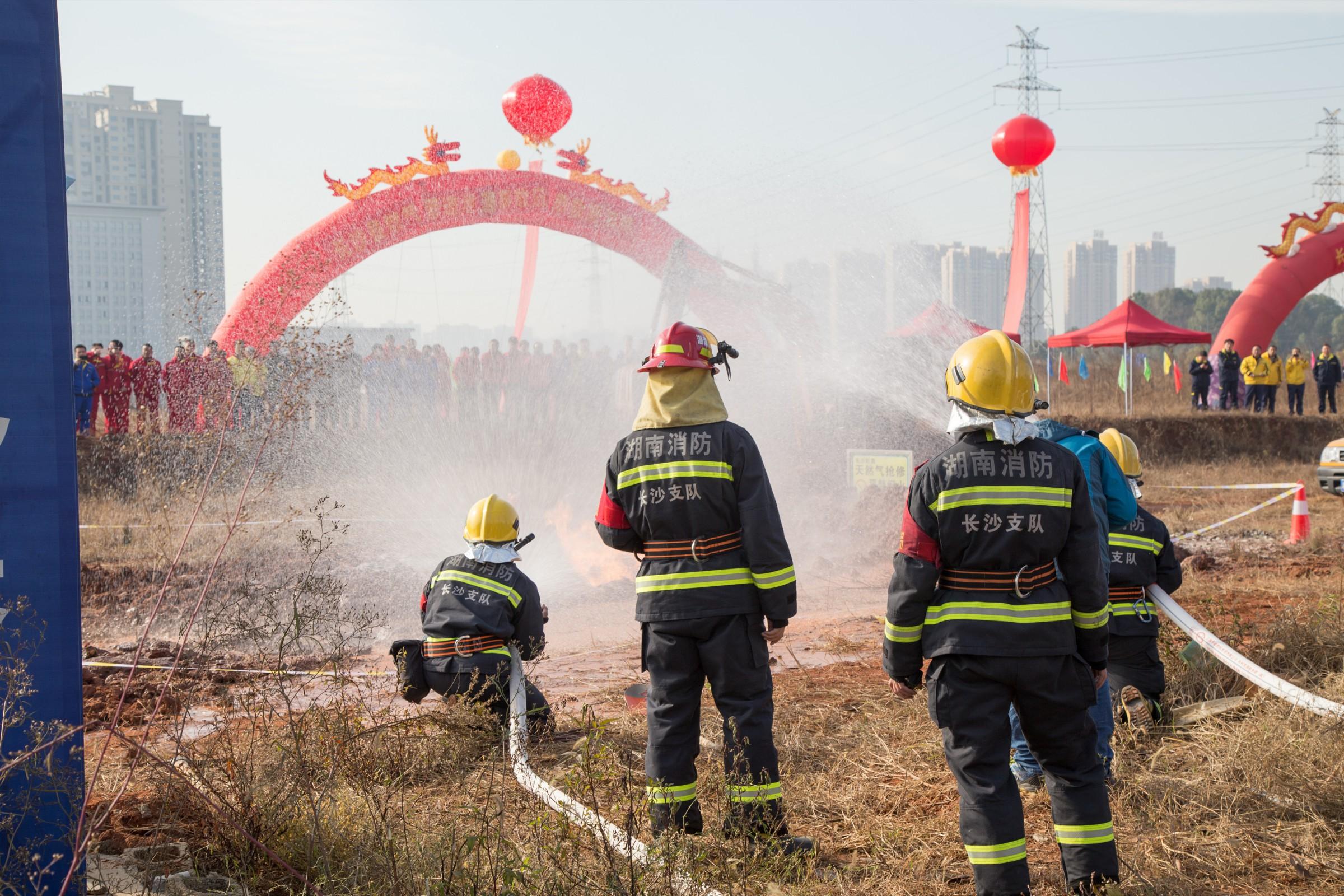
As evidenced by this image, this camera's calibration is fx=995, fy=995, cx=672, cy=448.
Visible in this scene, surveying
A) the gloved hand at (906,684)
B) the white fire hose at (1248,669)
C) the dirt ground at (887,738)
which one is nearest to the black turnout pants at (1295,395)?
the dirt ground at (887,738)

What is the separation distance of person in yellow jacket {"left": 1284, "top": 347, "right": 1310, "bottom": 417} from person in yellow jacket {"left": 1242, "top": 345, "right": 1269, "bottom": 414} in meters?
0.49

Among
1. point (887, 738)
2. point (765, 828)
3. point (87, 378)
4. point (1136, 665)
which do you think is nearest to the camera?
point (765, 828)

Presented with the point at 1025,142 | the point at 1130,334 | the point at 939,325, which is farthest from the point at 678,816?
the point at 1130,334

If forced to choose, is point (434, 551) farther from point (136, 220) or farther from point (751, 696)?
point (136, 220)

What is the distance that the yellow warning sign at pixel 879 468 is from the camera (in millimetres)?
11258

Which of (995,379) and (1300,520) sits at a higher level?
(995,379)

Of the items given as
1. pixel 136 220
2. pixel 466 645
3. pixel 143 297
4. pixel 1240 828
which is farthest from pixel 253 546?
pixel 136 220

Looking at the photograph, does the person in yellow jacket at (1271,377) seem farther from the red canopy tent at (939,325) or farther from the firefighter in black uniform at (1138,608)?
the firefighter in black uniform at (1138,608)

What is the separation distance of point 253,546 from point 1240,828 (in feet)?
31.8

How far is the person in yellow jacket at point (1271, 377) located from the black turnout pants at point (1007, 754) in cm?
2203

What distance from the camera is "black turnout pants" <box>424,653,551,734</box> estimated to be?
4824 millimetres

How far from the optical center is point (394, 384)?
15.9 m

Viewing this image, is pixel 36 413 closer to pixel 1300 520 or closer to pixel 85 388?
pixel 1300 520

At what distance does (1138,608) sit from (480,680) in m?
3.15
